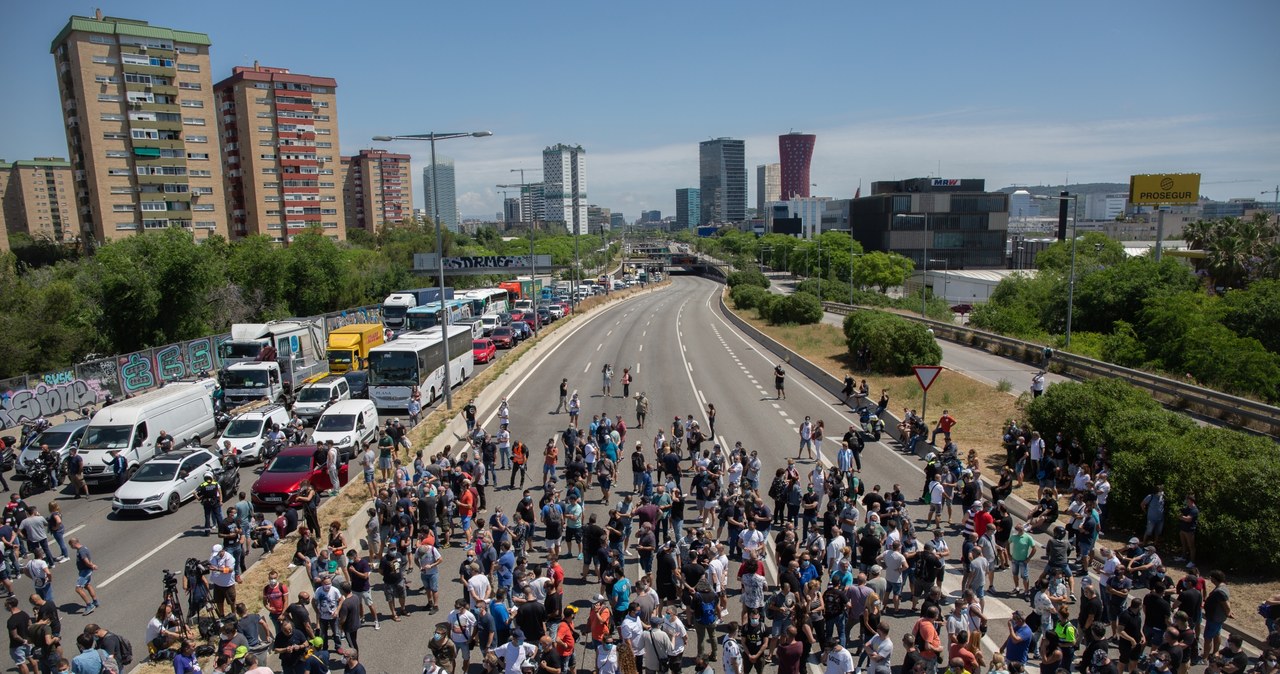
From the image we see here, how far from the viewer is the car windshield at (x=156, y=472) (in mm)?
18984

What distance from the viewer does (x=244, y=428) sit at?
23531 millimetres

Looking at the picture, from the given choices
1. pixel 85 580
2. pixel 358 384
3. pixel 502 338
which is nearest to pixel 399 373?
pixel 358 384

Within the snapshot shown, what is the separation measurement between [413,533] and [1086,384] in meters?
18.3

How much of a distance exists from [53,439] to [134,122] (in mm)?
62202

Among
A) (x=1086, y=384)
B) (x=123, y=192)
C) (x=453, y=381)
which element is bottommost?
(x=453, y=381)

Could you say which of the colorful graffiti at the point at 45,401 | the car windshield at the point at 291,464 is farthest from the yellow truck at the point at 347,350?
the car windshield at the point at 291,464

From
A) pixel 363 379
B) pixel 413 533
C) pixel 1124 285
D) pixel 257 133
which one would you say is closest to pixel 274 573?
pixel 413 533

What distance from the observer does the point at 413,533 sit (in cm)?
1571

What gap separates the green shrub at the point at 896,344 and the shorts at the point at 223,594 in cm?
2951

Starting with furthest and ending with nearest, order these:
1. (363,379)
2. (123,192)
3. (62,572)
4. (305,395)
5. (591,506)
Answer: (123,192) < (363,379) < (305,395) < (591,506) < (62,572)

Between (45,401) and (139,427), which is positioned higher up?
(139,427)

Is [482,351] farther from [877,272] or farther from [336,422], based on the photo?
[877,272]

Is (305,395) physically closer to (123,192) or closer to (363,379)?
(363,379)

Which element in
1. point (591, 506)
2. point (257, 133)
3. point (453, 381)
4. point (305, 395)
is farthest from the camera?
point (257, 133)
